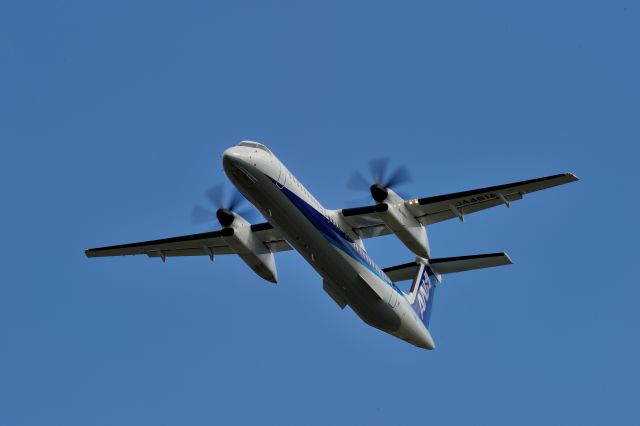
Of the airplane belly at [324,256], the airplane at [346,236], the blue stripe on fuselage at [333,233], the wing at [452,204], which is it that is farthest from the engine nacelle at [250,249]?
the blue stripe on fuselage at [333,233]

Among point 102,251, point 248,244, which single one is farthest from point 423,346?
point 102,251

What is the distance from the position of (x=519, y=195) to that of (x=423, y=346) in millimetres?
4774

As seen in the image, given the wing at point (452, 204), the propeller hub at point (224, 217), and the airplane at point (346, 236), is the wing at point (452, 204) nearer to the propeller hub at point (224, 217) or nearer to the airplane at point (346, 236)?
the airplane at point (346, 236)

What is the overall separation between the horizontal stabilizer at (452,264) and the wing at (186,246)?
3.27m

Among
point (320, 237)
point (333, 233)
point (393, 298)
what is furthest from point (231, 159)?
point (393, 298)

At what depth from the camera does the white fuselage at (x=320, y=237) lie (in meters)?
20.8

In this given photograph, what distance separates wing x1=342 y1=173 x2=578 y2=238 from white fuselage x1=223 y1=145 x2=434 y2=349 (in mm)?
403

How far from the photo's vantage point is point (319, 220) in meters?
21.7

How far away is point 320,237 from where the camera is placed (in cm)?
2156

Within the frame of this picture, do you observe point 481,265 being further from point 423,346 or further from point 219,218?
point 219,218

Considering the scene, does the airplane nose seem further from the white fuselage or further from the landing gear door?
the landing gear door

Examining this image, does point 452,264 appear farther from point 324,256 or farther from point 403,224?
point 324,256

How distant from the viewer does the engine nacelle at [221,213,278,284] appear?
2392 centimetres

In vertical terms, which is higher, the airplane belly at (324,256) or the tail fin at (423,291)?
the tail fin at (423,291)
